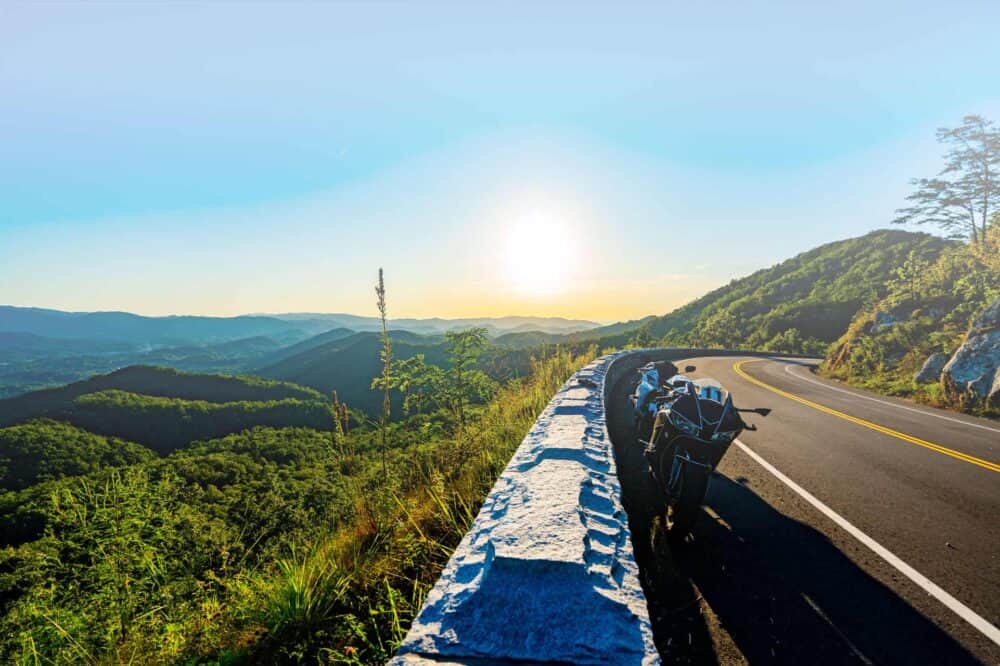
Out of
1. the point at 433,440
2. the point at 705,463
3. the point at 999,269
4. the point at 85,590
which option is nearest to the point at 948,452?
the point at 705,463

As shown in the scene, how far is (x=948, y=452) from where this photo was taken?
251 inches

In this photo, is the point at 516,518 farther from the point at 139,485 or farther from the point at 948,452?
the point at 948,452

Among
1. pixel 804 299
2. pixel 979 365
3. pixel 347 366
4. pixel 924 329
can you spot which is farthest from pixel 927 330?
pixel 347 366

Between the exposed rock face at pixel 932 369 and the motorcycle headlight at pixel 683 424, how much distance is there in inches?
605

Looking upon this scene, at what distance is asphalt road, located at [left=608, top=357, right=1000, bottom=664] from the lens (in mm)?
2424

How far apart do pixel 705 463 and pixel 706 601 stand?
42.7 inches

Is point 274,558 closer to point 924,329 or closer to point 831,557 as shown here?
point 831,557

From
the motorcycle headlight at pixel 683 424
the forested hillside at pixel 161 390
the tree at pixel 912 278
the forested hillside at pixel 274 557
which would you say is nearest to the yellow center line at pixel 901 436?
the motorcycle headlight at pixel 683 424

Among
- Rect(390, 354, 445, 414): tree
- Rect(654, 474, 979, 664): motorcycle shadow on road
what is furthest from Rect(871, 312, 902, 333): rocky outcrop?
Rect(390, 354, 445, 414): tree

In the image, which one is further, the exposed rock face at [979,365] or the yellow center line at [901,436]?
the exposed rock face at [979,365]

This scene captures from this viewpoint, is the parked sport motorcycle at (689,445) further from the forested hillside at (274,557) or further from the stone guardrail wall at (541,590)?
the forested hillside at (274,557)

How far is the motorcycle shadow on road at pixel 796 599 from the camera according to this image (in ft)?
7.71

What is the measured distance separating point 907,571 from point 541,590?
11.7 feet

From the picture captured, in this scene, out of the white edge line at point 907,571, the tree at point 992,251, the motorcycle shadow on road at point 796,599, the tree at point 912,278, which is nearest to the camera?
the motorcycle shadow on road at point 796,599
